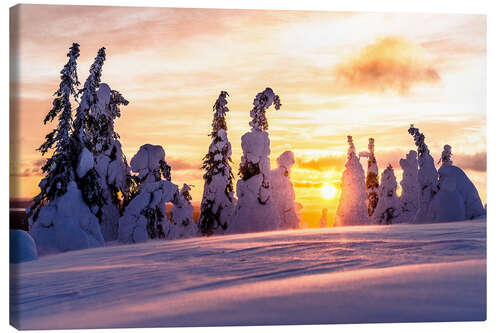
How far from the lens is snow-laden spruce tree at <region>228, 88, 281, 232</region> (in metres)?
19.6

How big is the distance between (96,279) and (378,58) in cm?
765

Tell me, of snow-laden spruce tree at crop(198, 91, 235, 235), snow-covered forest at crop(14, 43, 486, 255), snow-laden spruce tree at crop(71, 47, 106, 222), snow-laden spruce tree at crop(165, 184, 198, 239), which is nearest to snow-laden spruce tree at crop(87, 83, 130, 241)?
snow-covered forest at crop(14, 43, 486, 255)

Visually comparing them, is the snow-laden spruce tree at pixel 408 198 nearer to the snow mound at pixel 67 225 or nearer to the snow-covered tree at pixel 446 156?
the snow-covered tree at pixel 446 156

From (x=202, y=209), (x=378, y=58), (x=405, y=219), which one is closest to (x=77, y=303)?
(x=378, y=58)

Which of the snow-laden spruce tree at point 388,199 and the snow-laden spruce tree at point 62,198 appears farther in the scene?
the snow-laden spruce tree at point 388,199

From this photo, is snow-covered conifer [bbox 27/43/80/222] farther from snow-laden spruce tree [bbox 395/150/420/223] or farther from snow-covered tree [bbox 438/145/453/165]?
snow-laden spruce tree [bbox 395/150/420/223]

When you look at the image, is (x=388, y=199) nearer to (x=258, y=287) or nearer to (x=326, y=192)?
(x=326, y=192)

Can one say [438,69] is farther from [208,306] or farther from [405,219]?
[405,219]

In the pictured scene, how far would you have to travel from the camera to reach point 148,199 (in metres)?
17.8

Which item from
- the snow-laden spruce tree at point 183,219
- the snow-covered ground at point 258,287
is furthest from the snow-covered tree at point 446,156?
the snow-laden spruce tree at point 183,219

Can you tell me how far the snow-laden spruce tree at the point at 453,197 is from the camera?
48.1ft

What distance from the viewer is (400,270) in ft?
29.7

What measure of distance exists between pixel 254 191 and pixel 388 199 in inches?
764

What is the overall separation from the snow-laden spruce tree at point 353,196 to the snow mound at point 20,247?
27.5m
